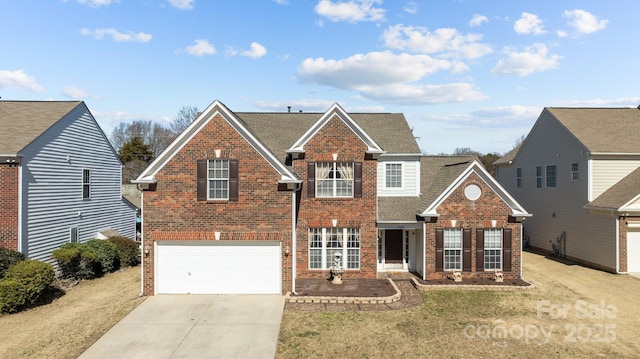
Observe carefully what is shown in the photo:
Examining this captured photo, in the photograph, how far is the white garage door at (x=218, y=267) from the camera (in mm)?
14617

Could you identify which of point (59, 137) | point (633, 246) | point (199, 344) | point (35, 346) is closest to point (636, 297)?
point (633, 246)

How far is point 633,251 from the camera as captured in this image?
18.4m

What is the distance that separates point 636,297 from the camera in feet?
48.1

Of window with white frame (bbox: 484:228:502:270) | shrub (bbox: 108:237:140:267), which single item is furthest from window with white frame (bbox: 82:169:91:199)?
window with white frame (bbox: 484:228:502:270)

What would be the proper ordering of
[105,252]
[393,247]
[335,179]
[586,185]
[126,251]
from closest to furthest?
1. [335,179]
2. [393,247]
3. [105,252]
4. [586,185]
5. [126,251]

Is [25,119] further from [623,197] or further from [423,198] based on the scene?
[623,197]

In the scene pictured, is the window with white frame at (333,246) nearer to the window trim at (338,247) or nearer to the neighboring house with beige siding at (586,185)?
the window trim at (338,247)

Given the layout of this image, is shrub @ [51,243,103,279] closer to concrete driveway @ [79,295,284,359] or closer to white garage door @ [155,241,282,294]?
white garage door @ [155,241,282,294]

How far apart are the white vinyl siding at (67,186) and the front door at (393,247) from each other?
1593cm

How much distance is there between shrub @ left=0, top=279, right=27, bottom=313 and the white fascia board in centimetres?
1084

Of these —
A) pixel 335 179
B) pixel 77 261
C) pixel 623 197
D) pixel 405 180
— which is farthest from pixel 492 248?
pixel 77 261

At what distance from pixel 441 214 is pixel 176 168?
11.1 meters

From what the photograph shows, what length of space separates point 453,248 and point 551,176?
12.2 metres

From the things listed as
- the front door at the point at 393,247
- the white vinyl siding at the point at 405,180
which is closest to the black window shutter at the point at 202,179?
the white vinyl siding at the point at 405,180
